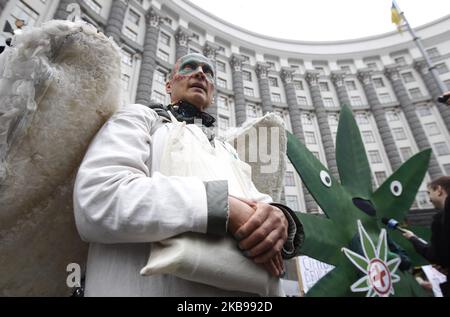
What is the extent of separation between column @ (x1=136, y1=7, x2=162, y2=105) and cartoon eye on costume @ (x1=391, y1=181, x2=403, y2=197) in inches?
431

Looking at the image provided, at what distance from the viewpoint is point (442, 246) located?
2449mm

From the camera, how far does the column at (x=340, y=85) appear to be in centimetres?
2133

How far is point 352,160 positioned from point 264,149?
223 centimetres

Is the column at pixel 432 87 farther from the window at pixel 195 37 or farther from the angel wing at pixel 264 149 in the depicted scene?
the angel wing at pixel 264 149

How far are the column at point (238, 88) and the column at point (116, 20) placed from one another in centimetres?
Answer: 881

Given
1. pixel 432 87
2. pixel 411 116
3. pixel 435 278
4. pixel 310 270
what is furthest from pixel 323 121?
pixel 435 278

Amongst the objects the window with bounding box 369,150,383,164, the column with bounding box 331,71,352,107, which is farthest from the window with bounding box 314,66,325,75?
the window with bounding box 369,150,383,164

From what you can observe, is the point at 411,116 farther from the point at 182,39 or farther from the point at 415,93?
the point at 182,39

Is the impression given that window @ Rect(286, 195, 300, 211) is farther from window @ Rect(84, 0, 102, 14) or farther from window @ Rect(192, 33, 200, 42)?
window @ Rect(84, 0, 102, 14)

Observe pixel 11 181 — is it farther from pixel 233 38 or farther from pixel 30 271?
pixel 233 38

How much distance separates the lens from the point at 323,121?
19.8 metres

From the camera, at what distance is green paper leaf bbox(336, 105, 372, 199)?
11.9 feet

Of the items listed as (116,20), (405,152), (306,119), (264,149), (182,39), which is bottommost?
(264,149)

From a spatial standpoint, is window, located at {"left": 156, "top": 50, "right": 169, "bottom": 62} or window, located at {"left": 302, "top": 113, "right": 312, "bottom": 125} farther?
window, located at {"left": 302, "top": 113, "right": 312, "bottom": 125}
